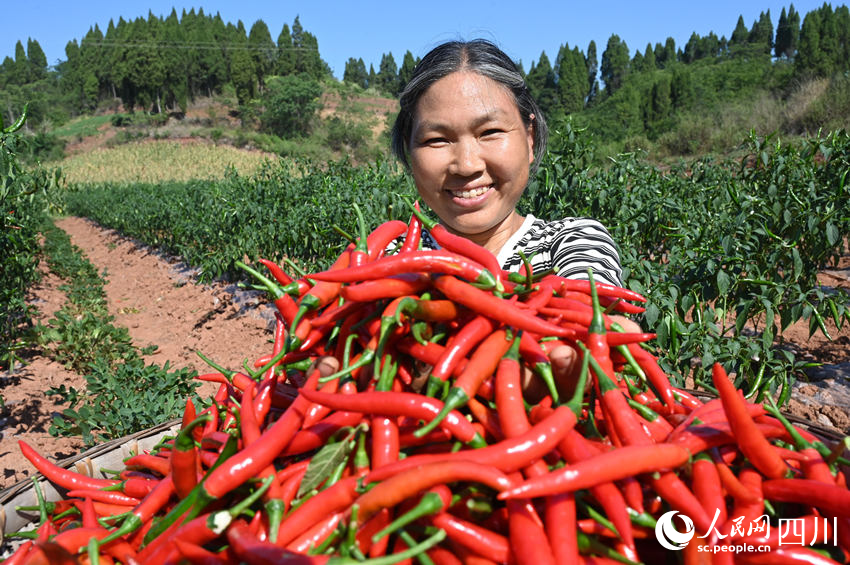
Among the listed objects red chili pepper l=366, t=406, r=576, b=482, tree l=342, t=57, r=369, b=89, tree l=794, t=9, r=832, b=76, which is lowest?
red chili pepper l=366, t=406, r=576, b=482

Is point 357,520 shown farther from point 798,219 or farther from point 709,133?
point 709,133

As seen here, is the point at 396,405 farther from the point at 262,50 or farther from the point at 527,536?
the point at 262,50

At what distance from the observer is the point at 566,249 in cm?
254

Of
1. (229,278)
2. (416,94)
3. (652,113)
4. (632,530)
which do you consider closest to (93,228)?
(229,278)

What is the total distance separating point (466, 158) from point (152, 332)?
6635 mm

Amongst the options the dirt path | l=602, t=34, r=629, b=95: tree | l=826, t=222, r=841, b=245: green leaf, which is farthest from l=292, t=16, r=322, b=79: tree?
l=826, t=222, r=841, b=245: green leaf

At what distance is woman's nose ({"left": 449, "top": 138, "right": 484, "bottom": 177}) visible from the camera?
8.11 ft

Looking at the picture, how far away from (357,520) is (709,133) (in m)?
32.9

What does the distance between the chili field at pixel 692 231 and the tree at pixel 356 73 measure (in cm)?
11753

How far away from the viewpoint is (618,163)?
5863 millimetres

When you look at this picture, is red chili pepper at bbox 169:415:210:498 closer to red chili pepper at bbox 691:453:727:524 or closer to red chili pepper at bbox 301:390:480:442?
red chili pepper at bbox 301:390:480:442

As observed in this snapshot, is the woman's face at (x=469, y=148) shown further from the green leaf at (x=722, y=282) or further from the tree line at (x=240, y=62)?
the tree line at (x=240, y=62)

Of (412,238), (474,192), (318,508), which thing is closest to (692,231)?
(474,192)

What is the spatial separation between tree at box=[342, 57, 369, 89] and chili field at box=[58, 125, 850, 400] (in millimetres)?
117526
